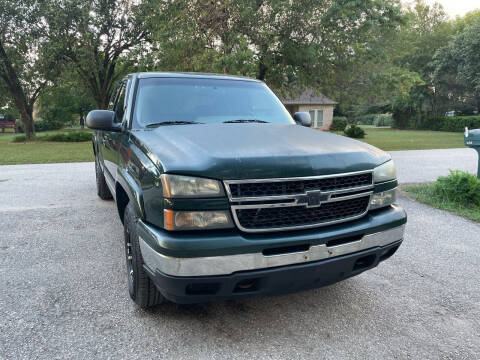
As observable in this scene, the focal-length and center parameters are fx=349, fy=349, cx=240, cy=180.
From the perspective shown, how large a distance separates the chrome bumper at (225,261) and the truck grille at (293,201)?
0.54 feet

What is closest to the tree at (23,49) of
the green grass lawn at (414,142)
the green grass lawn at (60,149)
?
the green grass lawn at (60,149)

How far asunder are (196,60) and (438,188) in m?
9.87

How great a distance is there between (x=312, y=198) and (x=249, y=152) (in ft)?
1.58

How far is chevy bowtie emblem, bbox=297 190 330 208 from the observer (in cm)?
212

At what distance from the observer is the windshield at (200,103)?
318 cm

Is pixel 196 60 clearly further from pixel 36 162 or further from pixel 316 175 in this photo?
pixel 316 175

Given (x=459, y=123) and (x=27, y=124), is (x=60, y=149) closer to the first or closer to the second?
(x=27, y=124)

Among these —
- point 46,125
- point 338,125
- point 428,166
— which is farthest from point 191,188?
point 46,125

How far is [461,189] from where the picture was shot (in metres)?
5.94

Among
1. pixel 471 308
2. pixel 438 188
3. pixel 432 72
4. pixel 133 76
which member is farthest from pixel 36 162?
pixel 432 72

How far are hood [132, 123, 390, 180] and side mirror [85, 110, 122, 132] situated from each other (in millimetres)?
596

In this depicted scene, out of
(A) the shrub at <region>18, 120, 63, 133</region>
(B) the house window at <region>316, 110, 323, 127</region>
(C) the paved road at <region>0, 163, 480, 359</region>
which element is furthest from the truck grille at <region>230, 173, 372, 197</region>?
(A) the shrub at <region>18, 120, 63, 133</region>

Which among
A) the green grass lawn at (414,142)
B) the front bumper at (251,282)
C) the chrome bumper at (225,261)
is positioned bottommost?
the green grass lawn at (414,142)

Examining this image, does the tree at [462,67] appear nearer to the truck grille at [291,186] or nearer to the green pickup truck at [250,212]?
the green pickup truck at [250,212]
